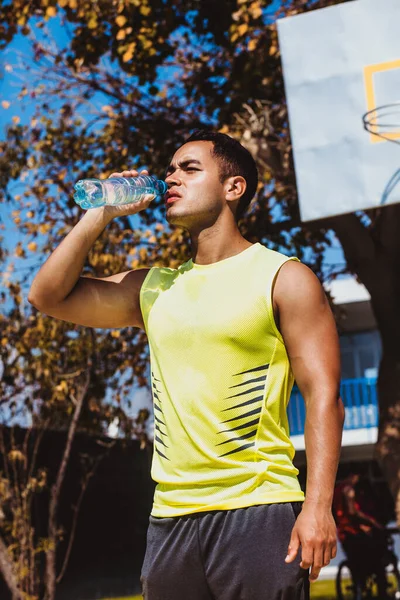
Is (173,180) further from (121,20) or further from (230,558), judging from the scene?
(121,20)

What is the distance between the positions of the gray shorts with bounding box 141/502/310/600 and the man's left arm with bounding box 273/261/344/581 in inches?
2.8

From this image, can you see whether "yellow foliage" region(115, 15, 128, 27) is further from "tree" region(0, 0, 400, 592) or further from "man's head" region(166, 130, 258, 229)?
"man's head" region(166, 130, 258, 229)

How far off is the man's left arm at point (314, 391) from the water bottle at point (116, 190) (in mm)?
624

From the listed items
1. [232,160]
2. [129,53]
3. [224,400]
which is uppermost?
[129,53]

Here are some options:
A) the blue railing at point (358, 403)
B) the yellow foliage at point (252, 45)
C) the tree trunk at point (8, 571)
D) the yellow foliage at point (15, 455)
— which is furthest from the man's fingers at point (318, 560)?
the blue railing at point (358, 403)

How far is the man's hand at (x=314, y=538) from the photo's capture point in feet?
8.26

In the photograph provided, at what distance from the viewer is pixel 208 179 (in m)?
3.14

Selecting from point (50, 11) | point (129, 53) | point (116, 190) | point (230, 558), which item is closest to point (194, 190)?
point (116, 190)

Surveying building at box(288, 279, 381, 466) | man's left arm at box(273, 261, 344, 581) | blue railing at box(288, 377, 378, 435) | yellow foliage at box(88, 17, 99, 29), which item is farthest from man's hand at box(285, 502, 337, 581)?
blue railing at box(288, 377, 378, 435)

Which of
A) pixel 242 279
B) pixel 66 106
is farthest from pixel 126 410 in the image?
pixel 242 279

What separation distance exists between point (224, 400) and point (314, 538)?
48 centimetres

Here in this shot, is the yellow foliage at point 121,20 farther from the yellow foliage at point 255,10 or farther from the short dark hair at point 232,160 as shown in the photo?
the short dark hair at point 232,160

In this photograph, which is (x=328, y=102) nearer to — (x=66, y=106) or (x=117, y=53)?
(x=117, y=53)

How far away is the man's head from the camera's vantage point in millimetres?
3086
